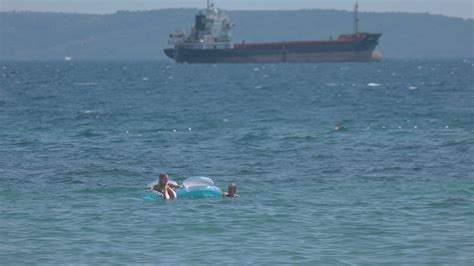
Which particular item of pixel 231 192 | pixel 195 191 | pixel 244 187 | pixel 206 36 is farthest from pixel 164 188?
pixel 206 36

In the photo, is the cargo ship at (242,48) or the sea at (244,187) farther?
the cargo ship at (242,48)

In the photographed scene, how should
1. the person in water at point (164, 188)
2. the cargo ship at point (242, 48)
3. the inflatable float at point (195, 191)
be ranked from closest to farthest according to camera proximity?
the person in water at point (164, 188) < the inflatable float at point (195, 191) < the cargo ship at point (242, 48)

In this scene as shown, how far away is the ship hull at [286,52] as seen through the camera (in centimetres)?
17225

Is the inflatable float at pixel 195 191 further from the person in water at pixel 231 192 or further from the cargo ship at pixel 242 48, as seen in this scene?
the cargo ship at pixel 242 48

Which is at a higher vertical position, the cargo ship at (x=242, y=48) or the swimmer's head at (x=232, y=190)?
the swimmer's head at (x=232, y=190)

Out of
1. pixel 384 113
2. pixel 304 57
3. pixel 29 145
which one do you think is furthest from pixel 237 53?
pixel 29 145

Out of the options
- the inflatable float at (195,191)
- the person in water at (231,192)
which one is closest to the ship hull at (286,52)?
the inflatable float at (195,191)

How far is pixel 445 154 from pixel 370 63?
15358 cm

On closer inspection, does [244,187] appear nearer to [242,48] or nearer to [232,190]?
[232,190]

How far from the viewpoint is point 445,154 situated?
3284 cm

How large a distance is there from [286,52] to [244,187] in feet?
494

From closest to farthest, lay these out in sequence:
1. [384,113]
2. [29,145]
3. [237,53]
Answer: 1. [29,145]
2. [384,113]
3. [237,53]

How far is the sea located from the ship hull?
118789 millimetres

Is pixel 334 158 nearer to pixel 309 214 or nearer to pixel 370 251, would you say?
pixel 309 214
